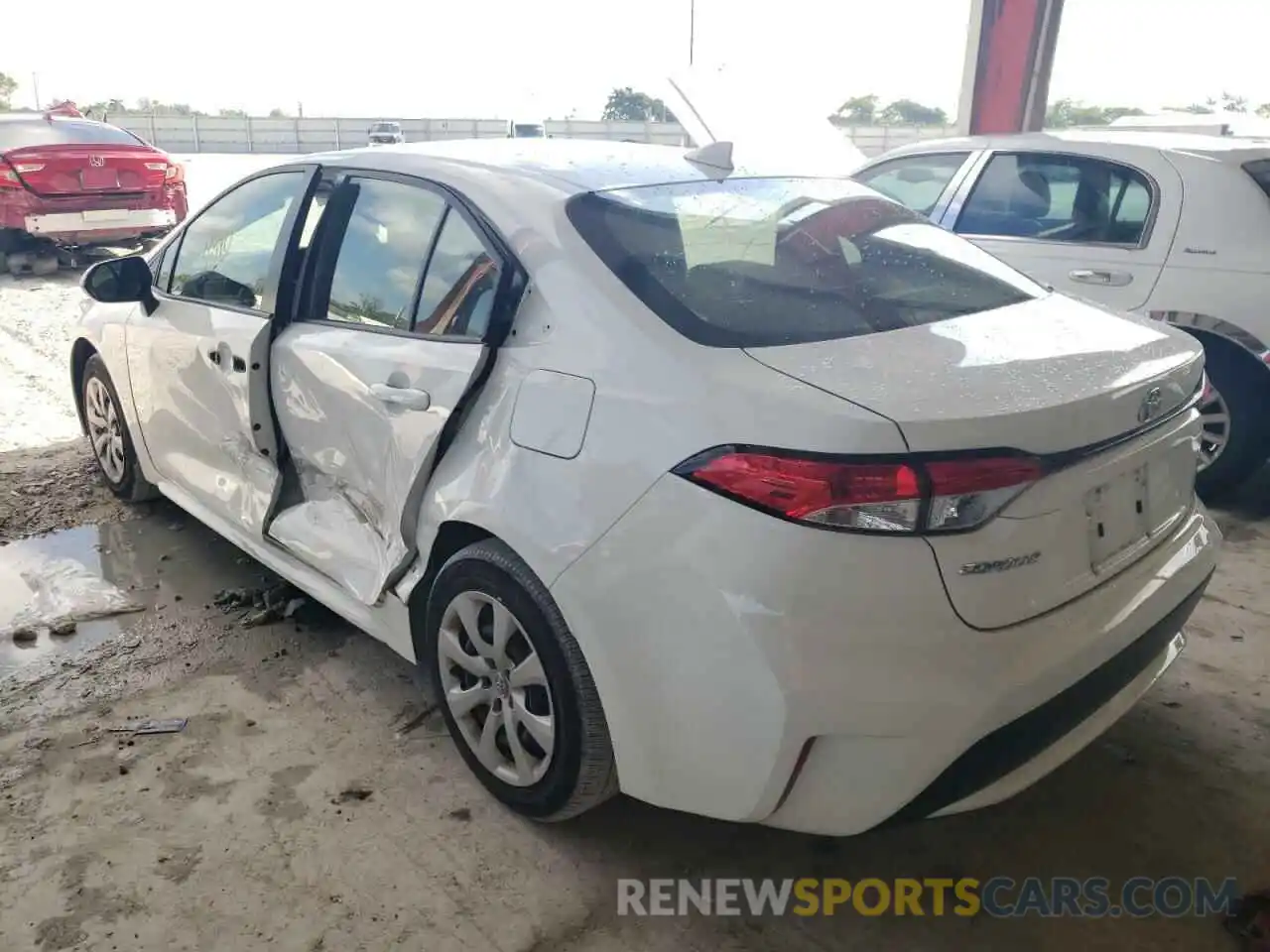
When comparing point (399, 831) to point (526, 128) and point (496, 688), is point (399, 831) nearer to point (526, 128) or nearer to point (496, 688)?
point (496, 688)

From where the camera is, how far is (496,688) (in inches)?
89.8

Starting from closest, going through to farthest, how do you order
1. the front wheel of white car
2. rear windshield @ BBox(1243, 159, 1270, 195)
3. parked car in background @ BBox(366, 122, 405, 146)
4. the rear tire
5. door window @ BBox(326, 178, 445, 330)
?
the front wheel of white car → door window @ BBox(326, 178, 445, 330) → rear windshield @ BBox(1243, 159, 1270, 195) → the rear tire → parked car in background @ BBox(366, 122, 405, 146)

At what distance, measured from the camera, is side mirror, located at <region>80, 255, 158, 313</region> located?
11.3 feet

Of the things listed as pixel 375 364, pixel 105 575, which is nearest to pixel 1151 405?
pixel 375 364

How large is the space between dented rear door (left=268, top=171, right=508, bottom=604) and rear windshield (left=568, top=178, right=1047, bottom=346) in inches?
13.8

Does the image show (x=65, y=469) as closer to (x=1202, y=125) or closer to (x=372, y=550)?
(x=372, y=550)

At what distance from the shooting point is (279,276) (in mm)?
2871

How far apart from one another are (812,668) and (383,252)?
1681 millimetres

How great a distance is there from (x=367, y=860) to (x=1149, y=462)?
193cm

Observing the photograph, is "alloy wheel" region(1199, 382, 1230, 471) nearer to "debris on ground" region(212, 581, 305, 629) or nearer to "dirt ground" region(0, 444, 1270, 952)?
"dirt ground" region(0, 444, 1270, 952)

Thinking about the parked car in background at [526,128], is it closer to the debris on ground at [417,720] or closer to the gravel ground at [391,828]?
the gravel ground at [391,828]

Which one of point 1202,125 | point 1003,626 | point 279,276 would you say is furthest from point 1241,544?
point 1202,125

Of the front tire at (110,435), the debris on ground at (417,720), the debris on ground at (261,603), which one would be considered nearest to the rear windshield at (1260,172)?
the debris on ground at (417,720)

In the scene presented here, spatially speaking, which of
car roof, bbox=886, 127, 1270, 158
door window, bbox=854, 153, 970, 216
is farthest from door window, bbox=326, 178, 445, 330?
car roof, bbox=886, 127, 1270, 158
